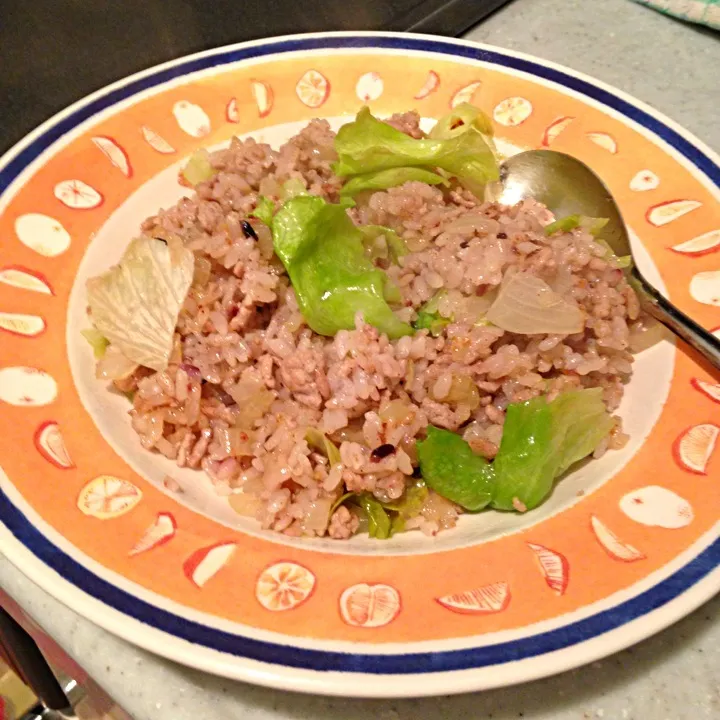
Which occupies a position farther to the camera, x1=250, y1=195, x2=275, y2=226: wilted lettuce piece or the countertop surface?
Result: x1=250, y1=195, x2=275, y2=226: wilted lettuce piece

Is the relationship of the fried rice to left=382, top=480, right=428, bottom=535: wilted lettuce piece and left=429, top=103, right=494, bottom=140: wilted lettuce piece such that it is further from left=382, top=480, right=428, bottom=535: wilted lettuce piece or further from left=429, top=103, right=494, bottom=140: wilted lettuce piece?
left=429, top=103, right=494, bottom=140: wilted lettuce piece

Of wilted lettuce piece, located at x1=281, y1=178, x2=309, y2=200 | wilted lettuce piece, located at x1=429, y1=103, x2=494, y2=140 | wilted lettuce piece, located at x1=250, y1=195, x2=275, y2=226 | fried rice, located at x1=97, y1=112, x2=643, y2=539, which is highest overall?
wilted lettuce piece, located at x1=429, y1=103, x2=494, y2=140

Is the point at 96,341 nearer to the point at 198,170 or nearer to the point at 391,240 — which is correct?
the point at 198,170

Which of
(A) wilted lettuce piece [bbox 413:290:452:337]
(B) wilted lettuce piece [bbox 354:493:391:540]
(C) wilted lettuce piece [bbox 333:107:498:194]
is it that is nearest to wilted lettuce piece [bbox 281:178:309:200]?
(C) wilted lettuce piece [bbox 333:107:498:194]

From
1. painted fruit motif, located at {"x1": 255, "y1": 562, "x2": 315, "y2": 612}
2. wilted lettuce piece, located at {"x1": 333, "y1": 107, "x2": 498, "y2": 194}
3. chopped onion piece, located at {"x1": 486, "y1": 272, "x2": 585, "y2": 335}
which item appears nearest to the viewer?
painted fruit motif, located at {"x1": 255, "y1": 562, "x2": 315, "y2": 612}

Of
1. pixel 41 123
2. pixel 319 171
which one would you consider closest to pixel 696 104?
pixel 319 171

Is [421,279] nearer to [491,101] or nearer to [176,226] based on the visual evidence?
[176,226]

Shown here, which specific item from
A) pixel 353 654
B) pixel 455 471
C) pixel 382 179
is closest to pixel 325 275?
pixel 382 179

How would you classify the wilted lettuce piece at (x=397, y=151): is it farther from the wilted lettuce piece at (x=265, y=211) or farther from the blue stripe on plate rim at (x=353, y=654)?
the blue stripe on plate rim at (x=353, y=654)

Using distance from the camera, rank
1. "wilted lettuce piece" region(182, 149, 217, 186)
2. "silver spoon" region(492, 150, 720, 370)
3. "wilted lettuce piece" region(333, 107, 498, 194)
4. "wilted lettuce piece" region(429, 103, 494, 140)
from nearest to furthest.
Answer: "silver spoon" region(492, 150, 720, 370), "wilted lettuce piece" region(333, 107, 498, 194), "wilted lettuce piece" region(182, 149, 217, 186), "wilted lettuce piece" region(429, 103, 494, 140)
